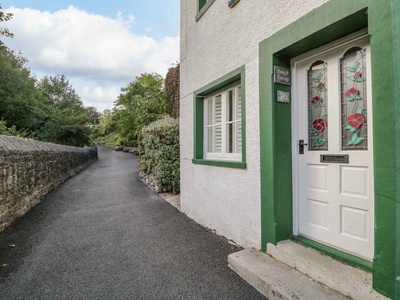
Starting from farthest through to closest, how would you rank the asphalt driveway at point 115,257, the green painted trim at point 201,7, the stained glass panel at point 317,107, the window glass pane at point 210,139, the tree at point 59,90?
the tree at point 59,90 → the window glass pane at point 210,139 → the green painted trim at point 201,7 → the stained glass panel at point 317,107 → the asphalt driveway at point 115,257

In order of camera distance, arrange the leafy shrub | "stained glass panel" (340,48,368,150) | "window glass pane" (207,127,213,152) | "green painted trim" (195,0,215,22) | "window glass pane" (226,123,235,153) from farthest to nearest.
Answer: the leafy shrub → "window glass pane" (207,127,213,152) → "green painted trim" (195,0,215,22) → "window glass pane" (226,123,235,153) → "stained glass panel" (340,48,368,150)

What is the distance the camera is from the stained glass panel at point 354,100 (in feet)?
7.77

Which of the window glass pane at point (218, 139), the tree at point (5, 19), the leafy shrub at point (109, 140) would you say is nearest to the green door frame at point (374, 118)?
the window glass pane at point (218, 139)

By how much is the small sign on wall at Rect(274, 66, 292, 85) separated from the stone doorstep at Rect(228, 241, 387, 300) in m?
2.00

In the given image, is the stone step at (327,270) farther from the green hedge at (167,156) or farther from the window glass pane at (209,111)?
the green hedge at (167,156)

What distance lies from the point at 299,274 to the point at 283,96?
2.03 metres

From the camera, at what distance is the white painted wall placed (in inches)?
125

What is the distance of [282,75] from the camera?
2971mm

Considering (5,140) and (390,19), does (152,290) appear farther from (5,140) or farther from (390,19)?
(5,140)

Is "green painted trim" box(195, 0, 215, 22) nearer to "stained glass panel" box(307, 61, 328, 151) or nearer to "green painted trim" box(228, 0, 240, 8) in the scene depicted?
"green painted trim" box(228, 0, 240, 8)

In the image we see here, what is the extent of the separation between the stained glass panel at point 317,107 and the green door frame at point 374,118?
0.24m

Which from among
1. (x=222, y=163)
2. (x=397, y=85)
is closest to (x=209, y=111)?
(x=222, y=163)

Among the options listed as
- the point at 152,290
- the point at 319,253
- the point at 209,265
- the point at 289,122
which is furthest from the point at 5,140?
the point at 319,253

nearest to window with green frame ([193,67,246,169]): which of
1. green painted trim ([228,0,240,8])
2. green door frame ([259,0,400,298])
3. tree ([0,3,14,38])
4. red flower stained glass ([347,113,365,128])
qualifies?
green door frame ([259,0,400,298])
